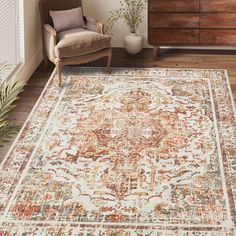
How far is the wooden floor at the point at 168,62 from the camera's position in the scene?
638cm

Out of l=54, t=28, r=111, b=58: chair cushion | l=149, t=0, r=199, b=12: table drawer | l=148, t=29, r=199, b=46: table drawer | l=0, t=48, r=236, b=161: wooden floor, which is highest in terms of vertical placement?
l=149, t=0, r=199, b=12: table drawer

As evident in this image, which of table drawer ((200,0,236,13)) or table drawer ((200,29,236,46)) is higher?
table drawer ((200,0,236,13))

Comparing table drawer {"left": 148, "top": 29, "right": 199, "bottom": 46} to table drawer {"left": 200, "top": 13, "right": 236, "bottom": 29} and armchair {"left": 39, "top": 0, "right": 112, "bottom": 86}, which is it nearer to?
table drawer {"left": 200, "top": 13, "right": 236, "bottom": 29}

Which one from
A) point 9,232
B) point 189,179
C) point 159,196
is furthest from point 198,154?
point 9,232

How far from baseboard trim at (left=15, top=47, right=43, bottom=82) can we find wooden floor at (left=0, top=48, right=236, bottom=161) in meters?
0.05

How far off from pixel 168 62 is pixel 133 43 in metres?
0.52

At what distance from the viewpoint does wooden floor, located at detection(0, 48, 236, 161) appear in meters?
6.38

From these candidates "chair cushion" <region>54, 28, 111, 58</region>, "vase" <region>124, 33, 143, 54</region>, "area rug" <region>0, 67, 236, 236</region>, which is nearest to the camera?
"area rug" <region>0, 67, 236, 236</region>

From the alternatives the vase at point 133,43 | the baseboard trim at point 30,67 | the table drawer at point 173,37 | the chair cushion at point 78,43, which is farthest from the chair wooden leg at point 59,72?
the table drawer at point 173,37

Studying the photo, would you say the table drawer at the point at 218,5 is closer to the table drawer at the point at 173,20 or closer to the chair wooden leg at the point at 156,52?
the table drawer at the point at 173,20

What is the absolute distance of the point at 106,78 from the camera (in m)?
6.50

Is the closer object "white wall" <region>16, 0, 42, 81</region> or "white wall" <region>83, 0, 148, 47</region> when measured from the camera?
"white wall" <region>16, 0, 42, 81</region>

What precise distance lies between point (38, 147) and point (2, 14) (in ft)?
5.26

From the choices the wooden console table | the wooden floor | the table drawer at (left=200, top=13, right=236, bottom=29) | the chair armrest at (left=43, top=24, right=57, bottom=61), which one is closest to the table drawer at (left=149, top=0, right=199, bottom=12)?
the wooden console table
